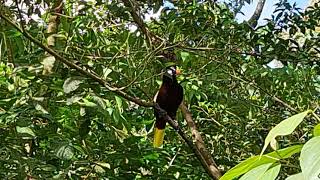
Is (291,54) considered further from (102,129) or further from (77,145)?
(77,145)

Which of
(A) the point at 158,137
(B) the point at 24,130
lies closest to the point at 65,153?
(B) the point at 24,130

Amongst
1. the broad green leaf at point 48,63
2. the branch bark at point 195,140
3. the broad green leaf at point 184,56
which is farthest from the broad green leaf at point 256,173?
the broad green leaf at point 184,56

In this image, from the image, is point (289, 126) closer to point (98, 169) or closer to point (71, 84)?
point (71, 84)

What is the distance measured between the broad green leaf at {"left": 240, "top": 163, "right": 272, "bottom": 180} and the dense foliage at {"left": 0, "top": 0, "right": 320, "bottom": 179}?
3cm

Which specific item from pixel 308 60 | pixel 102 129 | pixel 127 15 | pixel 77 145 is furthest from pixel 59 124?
pixel 308 60

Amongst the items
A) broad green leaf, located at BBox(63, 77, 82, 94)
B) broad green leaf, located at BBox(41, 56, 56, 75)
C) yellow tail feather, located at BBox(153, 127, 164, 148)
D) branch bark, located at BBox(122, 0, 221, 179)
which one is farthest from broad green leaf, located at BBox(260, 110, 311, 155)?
yellow tail feather, located at BBox(153, 127, 164, 148)

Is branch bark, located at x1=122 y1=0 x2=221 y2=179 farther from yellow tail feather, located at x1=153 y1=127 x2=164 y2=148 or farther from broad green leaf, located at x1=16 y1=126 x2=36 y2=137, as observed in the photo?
broad green leaf, located at x1=16 y1=126 x2=36 y2=137

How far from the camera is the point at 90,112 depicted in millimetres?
1362

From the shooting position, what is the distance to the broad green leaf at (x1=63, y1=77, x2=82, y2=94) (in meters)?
1.22

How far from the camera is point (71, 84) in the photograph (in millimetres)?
1227

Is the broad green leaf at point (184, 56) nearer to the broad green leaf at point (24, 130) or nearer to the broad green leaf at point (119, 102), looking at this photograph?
the broad green leaf at point (119, 102)

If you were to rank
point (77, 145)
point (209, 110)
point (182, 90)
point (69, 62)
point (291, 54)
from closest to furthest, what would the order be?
point (69, 62) < point (77, 145) < point (291, 54) < point (182, 90) < point (209, 110)

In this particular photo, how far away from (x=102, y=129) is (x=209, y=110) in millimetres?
977

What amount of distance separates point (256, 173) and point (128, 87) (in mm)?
1118
